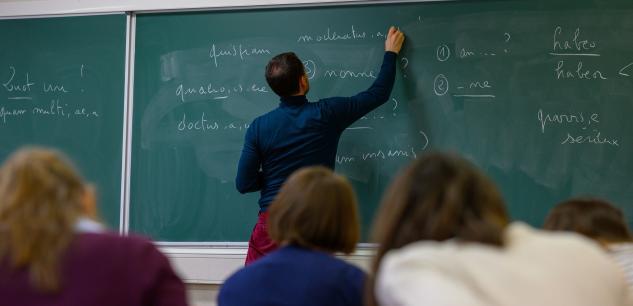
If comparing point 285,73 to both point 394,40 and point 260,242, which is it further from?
point 260,242

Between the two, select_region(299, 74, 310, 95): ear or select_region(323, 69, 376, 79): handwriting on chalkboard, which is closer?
select_region(299, 74, 310, 95): ear

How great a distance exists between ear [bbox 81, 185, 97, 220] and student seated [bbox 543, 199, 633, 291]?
1.44 meters

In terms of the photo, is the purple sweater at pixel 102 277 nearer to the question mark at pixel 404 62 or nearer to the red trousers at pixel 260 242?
the red trousers at pixel 260 242

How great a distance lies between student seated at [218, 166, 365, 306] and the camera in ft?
6.75

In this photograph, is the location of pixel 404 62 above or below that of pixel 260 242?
above

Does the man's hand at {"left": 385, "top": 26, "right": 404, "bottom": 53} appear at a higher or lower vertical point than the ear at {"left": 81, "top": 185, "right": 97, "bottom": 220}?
higher

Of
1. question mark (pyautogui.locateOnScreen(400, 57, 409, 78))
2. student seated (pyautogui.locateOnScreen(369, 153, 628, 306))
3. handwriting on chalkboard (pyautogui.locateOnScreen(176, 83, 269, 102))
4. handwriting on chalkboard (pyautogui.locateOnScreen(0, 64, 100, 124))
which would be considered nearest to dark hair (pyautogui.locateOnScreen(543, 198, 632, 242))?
student seated (pyautogui.locateOnScreen(369, 153, 628, 306))

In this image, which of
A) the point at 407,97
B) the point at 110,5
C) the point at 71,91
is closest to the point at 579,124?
the point at 407,97

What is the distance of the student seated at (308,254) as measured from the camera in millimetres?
2057

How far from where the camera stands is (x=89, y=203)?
1.87m

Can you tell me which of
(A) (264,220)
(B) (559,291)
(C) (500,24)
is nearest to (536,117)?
(C) (500,24)

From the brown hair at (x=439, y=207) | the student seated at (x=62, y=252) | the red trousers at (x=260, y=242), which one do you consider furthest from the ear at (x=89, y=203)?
the red trousers at (x=260, y=242)

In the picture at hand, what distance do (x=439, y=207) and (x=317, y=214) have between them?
20.0 inches

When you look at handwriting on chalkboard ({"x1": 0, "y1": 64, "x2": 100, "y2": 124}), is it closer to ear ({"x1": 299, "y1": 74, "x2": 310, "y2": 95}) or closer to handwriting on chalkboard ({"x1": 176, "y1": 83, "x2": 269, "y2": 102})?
handwriting on chalkboard ({"x1": 176, "y1": 83, "x2": 269, "y2": 102})
